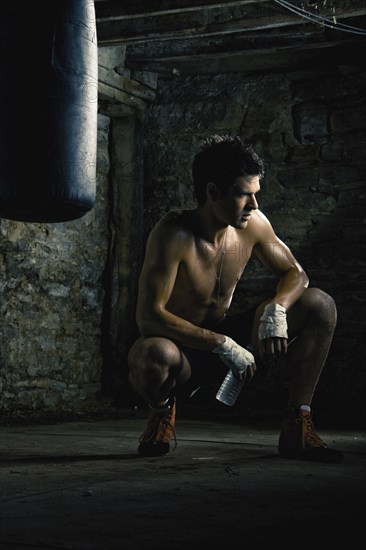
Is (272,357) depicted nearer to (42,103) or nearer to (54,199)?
(54,199)

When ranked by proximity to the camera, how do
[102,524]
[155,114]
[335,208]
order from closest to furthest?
[102,524], [335,208], [155,114]

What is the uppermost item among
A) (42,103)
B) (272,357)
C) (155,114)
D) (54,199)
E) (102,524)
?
(155,114)

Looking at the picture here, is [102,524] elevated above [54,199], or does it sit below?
below

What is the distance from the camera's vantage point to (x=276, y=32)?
5738 mm

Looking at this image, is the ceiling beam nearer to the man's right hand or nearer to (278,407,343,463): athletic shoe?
the man's right hand

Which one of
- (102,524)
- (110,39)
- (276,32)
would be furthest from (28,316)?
(102,524)

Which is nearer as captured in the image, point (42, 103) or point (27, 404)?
point (42, 103)

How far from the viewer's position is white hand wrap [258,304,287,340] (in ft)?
11.5

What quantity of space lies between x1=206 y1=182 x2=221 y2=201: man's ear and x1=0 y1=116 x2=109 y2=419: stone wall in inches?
83.8

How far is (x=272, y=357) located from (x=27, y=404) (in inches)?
101

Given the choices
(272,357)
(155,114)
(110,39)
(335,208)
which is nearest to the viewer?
(272,357)

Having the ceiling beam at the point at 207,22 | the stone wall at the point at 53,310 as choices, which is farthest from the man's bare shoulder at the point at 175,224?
the stone wall at the point at 53,310

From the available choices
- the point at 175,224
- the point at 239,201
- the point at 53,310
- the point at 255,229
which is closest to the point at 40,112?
the point at 175,224

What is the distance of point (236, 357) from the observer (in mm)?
3514
